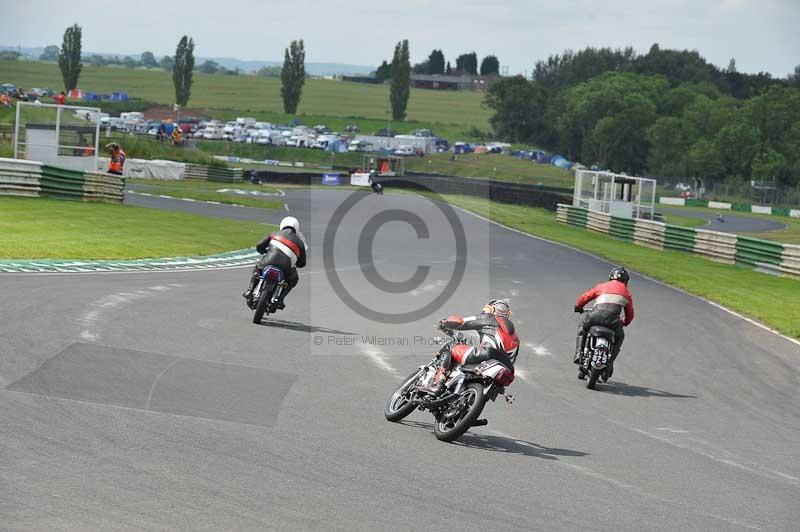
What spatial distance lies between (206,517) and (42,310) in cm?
918

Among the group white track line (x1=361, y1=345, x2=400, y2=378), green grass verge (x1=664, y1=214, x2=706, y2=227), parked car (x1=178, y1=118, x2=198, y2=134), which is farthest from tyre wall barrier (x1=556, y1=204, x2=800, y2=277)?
parked car (x1=178, y1=118, x2=198, y2=134)

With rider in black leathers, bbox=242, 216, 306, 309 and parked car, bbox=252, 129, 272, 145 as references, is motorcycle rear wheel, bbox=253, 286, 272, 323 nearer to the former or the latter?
rider in black leathers, bbox=242, 216, 306, 309

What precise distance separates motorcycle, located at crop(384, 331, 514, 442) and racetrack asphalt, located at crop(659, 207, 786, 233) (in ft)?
183

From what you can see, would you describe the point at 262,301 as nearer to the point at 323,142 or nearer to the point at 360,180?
the point at 360,180

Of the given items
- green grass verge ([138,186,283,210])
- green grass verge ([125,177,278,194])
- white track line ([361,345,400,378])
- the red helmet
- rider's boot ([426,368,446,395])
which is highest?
the red helmet

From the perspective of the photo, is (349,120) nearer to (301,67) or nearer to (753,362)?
(301,67)

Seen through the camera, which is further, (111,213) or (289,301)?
(111,213)

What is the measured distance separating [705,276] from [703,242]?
8243 mm

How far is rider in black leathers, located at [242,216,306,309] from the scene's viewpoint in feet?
56.3

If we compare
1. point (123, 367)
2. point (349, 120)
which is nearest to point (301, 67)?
point (349, 120)

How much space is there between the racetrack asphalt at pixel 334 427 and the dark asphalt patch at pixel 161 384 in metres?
0.04

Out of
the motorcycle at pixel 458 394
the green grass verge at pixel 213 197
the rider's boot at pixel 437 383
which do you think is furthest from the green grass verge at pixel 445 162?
the rider's boot at pixel 437 383

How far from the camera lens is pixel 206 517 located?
730 cm

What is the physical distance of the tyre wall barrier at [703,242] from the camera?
117 feet
